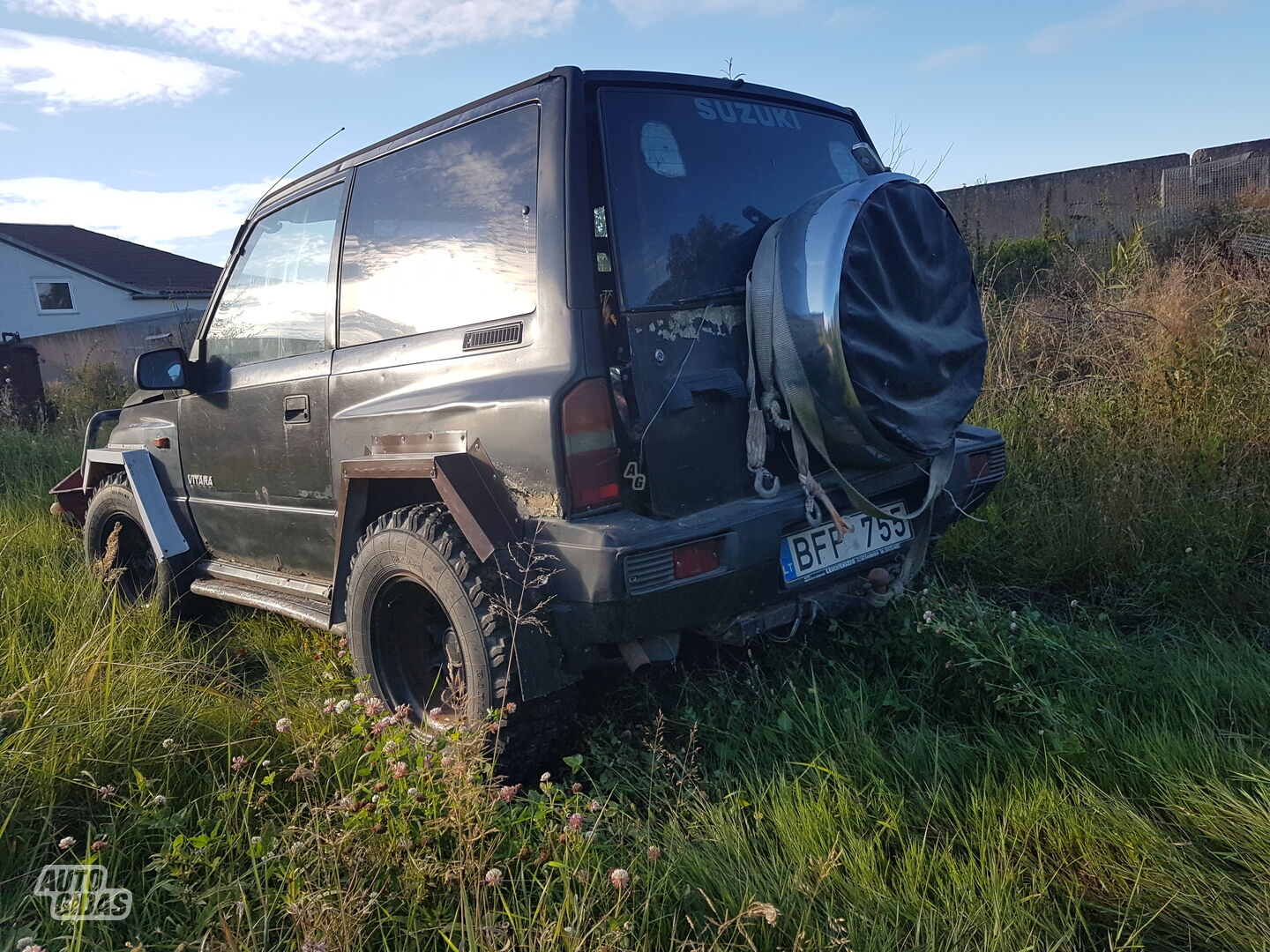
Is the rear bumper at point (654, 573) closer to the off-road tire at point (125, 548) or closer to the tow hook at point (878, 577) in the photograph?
the tow hook at point (878, 577)

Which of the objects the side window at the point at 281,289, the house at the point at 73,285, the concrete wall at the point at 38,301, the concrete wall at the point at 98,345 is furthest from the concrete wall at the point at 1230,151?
the concrete wall at the point at 38,301

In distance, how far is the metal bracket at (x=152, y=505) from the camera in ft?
13.0

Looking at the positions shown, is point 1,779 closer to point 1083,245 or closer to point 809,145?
point 809,145

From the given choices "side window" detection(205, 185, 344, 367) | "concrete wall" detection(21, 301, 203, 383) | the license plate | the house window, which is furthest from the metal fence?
the house window

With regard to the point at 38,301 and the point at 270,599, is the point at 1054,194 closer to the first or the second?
the point at 270,599

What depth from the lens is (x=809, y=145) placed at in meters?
3.04

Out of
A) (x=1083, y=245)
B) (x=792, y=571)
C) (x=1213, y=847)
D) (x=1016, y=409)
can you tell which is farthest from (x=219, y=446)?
(x=1083, y=245)

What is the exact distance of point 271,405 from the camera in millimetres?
3383

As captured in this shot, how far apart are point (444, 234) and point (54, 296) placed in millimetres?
31343

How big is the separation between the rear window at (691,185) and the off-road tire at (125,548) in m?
2.81

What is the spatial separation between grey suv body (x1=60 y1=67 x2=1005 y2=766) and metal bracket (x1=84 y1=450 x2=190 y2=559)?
1.03m

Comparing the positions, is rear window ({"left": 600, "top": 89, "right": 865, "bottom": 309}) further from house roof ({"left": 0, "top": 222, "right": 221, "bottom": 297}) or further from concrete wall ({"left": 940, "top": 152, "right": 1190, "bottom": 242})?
house roof ({"left": 0, "top": 222, "right": 221, "bottom": 297})

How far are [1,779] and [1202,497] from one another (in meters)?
4.40

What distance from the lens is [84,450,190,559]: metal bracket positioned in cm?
397
